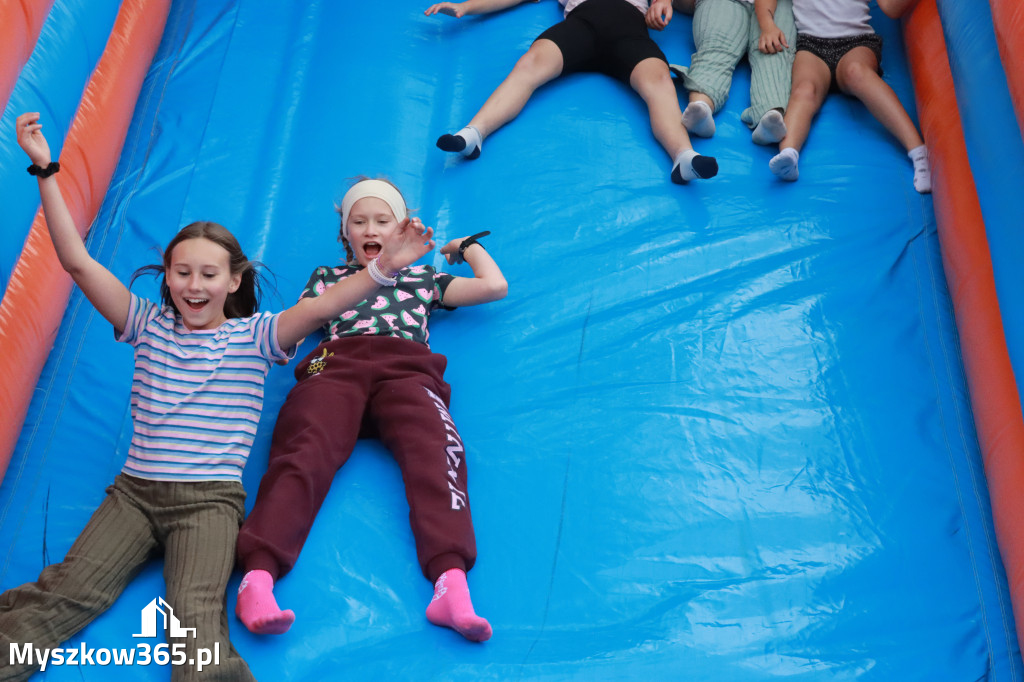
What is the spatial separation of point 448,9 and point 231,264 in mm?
1171

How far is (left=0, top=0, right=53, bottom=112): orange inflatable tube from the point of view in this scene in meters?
1.51

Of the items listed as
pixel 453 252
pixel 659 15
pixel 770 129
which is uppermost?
pixel 659 15

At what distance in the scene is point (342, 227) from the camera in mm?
1680

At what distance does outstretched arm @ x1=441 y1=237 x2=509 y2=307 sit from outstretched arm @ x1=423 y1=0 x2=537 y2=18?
903mm

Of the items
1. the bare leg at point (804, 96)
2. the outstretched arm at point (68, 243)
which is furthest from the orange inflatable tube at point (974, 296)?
the outstretched arm at point (68, 243)

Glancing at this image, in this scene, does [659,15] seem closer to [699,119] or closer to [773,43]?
[773,43]

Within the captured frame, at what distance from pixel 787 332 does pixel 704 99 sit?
0.66 m

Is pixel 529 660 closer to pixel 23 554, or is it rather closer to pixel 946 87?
pixel 23 554

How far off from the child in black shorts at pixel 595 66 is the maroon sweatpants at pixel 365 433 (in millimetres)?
628

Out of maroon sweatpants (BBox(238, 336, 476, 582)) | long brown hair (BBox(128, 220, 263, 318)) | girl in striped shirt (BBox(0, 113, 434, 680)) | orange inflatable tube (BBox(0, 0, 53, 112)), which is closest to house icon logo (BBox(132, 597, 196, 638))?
girl in striped shirt (BBox(0, 113, 434, 680))

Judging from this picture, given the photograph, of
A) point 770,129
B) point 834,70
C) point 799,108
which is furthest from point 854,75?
point 770,129

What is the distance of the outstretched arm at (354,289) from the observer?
119 centimetres

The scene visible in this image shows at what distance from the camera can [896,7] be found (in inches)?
84.7

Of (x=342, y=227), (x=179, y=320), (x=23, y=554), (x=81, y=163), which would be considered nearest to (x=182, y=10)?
(x=81, y=163)
